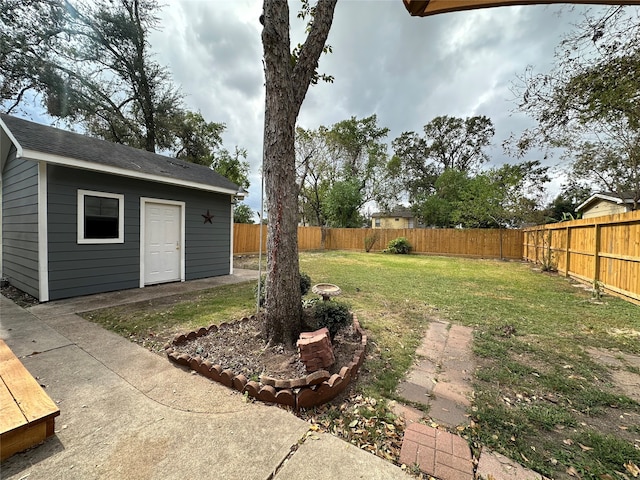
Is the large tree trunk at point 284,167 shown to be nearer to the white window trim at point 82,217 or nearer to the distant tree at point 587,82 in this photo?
the distant tree at point 587,82

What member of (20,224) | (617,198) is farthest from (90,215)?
(617,198)

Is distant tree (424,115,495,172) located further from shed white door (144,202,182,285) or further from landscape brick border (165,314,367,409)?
landscape brick border (165,314,367,409)

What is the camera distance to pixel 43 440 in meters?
1.57

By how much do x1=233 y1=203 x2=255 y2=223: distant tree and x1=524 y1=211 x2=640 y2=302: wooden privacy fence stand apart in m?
16.7

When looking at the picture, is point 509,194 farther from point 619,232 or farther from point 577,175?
point 619,232

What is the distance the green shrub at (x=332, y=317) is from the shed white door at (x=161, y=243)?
496cm

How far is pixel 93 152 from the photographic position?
515 cm

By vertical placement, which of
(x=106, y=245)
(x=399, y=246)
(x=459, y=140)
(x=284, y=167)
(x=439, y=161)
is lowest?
(x=399, y=246)

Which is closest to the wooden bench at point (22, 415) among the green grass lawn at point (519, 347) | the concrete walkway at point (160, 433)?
the concrete walkway at point (160, 433)

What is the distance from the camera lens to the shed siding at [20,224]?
4.64 m

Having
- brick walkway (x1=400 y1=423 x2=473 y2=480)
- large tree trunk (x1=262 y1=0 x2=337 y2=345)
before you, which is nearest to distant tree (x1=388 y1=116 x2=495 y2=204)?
large tree trunk (x1=262 y1=0 x2=337 y2=345)

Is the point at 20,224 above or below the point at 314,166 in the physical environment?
below

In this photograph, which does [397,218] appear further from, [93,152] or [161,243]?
[93,152]

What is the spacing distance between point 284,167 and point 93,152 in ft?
16.3
